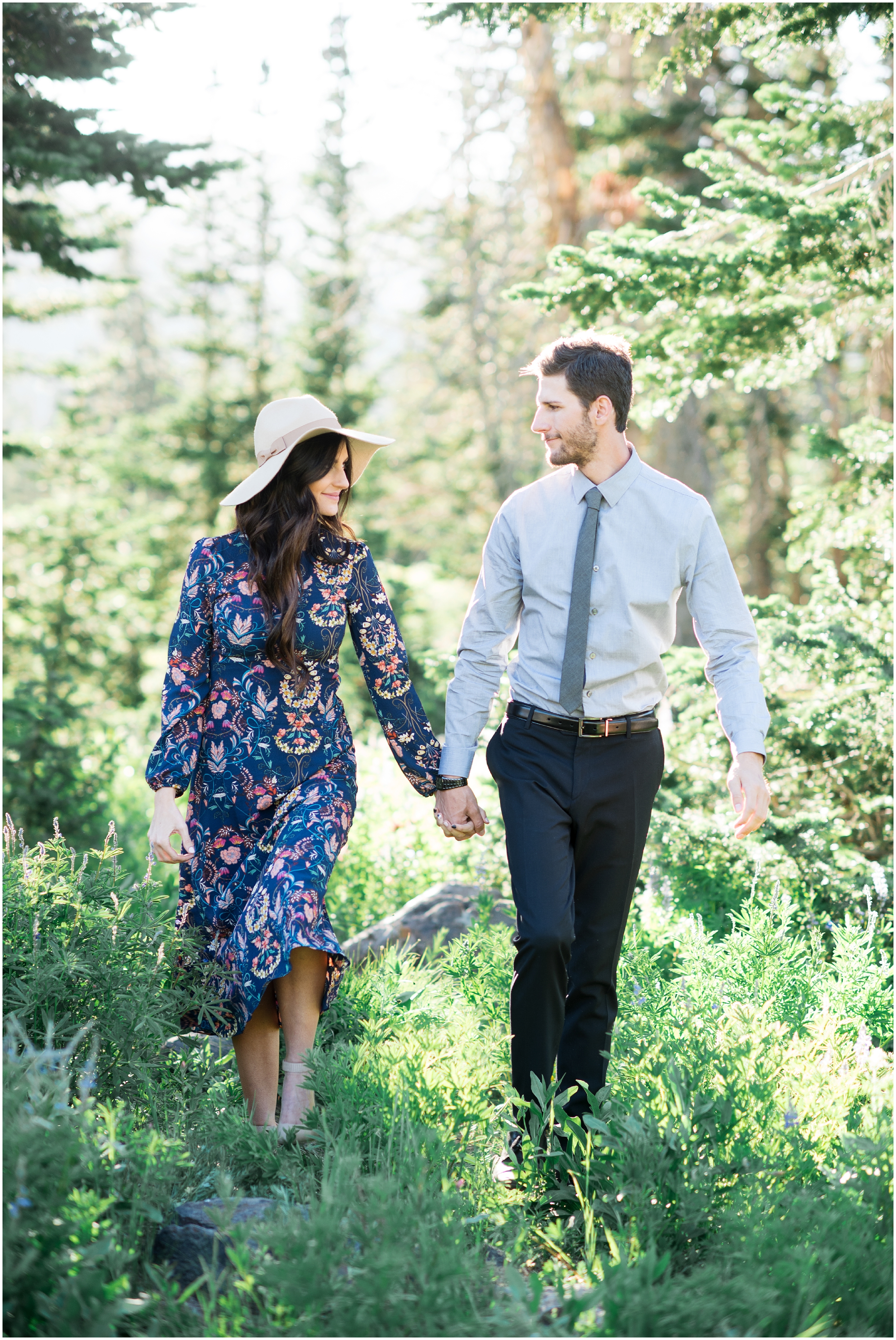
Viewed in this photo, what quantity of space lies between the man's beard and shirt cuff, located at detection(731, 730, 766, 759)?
3.25 feet

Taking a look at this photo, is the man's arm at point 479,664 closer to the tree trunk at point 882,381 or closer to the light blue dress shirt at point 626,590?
the light blue dress shirt at point 626,590

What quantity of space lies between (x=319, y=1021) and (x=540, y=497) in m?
1.94

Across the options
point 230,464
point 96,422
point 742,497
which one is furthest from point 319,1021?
point 742,497

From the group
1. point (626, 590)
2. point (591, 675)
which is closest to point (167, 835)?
point (591, 675)

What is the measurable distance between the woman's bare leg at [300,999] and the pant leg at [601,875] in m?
0.81

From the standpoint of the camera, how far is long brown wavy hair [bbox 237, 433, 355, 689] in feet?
11.8

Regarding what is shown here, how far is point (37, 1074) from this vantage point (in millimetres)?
2580

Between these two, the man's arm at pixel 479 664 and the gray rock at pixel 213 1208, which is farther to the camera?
the man's arm at pixel 479 664

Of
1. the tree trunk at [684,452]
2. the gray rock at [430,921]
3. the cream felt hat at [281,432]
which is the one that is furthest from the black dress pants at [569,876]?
the tree trunk at [684,452]

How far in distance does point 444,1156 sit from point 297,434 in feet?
7.62

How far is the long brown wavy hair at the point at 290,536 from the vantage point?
3596mm

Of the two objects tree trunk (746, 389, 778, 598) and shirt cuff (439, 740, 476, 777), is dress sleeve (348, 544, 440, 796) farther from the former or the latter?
tree trunk (746, 389, 778, 598)

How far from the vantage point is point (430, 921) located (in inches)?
201

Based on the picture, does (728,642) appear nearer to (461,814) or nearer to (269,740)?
(461,814)
